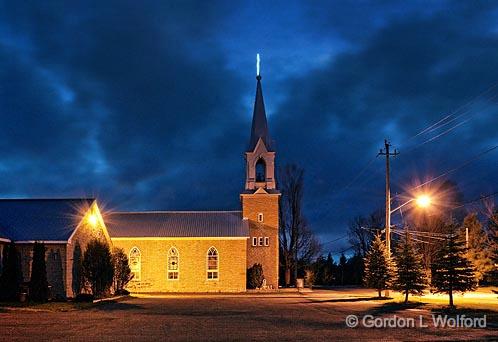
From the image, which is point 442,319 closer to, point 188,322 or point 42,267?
point 188,322

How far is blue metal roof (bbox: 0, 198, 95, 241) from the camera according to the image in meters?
35.2

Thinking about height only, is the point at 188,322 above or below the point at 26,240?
below

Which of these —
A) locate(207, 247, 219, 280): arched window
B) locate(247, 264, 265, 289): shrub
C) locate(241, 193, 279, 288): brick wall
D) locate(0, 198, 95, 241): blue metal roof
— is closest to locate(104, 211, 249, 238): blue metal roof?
locate(241, 193, 279, 288): brick wall

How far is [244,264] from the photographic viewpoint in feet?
157

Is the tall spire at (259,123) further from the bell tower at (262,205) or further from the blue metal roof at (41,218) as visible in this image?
the blue metal roof at (41,218)

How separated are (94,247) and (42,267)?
610 cm

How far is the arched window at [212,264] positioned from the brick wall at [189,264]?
0.26m

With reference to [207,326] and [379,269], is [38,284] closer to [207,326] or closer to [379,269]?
[207,326]

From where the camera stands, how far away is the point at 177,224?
5066cm

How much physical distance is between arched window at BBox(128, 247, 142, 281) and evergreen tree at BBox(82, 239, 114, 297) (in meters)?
11.2

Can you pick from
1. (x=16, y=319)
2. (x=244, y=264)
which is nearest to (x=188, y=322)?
(x=16, y=319)

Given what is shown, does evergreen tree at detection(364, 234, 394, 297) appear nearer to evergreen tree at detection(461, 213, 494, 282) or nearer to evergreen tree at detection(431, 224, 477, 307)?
evergreen tree at detection(431, 224, 477, 307)

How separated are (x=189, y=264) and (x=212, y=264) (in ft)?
5.99

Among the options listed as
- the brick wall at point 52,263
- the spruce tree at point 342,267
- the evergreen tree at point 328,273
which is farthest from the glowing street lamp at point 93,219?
the spruce tree at point 342,267
